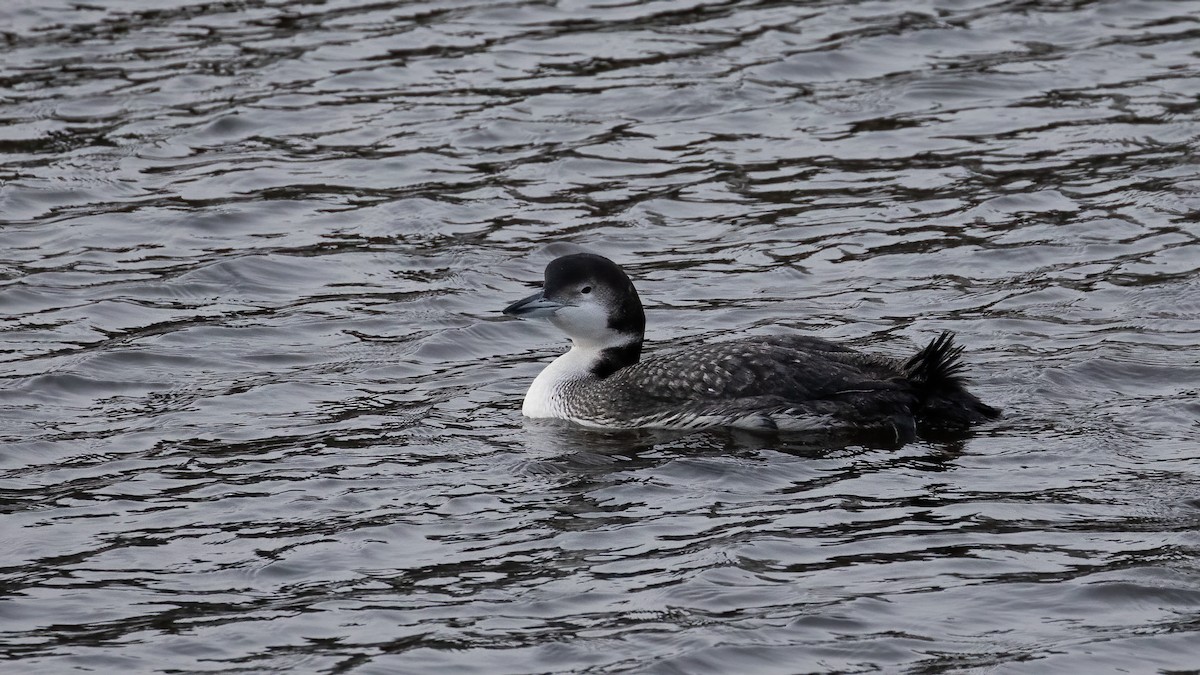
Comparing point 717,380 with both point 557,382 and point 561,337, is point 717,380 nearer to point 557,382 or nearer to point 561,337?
point 557,382

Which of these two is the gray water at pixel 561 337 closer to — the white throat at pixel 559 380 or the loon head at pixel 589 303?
the white throat at pixel 559 380

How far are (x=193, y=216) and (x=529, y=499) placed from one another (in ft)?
14.8

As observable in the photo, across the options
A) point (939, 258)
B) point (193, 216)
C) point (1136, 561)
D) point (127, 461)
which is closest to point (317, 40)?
point (193, 216)

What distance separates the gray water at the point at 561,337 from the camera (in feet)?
21.1

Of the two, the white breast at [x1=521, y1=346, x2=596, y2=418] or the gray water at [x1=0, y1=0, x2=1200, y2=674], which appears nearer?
the gray water at [x1=0, y1=0, x2=1200, y2=674]

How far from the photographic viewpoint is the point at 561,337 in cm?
1016

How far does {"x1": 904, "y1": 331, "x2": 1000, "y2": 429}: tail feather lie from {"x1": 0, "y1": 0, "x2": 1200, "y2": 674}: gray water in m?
0.11

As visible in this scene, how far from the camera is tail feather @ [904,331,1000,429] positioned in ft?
27.0

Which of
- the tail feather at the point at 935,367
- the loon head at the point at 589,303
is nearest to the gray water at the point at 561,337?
the tail feather at the point at 935,367

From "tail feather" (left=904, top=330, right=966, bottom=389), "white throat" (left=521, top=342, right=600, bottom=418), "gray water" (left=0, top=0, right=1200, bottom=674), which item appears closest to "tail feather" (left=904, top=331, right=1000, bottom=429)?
"tail feather" (left=904, top=330, right=966, bottom=389)

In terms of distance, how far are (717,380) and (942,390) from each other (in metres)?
0.94

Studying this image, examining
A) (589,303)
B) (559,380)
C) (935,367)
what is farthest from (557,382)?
(935,367)

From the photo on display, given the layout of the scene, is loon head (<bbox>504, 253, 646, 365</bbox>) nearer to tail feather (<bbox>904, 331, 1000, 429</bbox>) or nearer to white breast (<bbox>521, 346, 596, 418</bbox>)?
white breast (<bbox>521, 346, 596, 418</bbox>)

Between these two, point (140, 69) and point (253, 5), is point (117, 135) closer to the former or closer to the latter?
point (140, 69)
